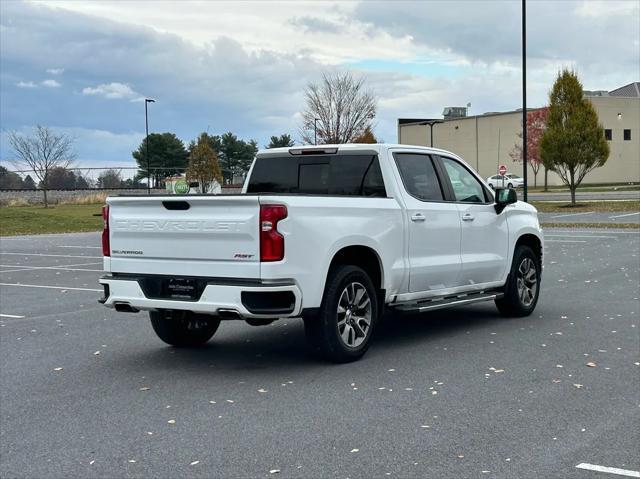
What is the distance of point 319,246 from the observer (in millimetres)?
6820

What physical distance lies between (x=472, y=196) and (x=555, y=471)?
4983 mm

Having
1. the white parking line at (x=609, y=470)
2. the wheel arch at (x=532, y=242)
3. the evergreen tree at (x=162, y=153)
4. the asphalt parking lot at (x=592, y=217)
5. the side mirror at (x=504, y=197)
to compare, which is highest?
the evergreen tree at (x=162, y=153)

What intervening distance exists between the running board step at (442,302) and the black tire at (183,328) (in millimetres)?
1917

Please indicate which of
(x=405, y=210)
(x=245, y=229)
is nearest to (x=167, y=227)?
(x=245, y=229)

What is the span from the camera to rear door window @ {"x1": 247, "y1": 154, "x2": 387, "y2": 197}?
26.4 feet

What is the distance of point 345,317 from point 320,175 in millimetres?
1755

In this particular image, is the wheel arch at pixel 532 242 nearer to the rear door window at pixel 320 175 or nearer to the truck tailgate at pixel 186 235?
the rear door window at pixel 320 175

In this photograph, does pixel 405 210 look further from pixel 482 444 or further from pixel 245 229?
pixel 482 444

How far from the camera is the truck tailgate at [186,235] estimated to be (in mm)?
6551

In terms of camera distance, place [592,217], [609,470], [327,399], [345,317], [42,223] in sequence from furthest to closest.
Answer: [42,223] < [592,217] < [345,317] < [327,399] < [609,470]

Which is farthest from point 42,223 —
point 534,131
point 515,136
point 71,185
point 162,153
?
point 515,136

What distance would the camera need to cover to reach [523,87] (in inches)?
1330

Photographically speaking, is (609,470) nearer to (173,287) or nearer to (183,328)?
(173,287)

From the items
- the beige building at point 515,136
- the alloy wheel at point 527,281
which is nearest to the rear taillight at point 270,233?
the alloy wheel at point 527,281
